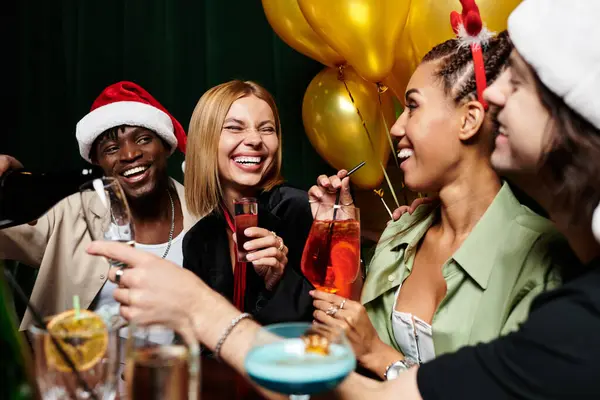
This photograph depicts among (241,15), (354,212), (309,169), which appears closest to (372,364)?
(354,212)

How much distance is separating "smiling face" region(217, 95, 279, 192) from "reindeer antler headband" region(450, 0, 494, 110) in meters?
0.80

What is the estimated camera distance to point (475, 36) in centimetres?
145

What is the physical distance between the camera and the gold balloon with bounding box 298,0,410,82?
1.80 m

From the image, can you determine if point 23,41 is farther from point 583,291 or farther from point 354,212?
point 583,291

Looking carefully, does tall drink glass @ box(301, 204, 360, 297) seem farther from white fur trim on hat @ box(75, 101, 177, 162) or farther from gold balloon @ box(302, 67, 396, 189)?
white fur trim on hat @ box(75, 101, 177, 162)

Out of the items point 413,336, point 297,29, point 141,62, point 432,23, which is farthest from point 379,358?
point 141,62

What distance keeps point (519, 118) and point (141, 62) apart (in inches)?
112

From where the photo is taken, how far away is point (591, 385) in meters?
0.80

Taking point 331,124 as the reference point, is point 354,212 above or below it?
below

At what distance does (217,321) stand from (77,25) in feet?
10.8

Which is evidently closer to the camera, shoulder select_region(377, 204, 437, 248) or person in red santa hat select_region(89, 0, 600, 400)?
person in red santa hat select_region(89, 0, 600, 400)

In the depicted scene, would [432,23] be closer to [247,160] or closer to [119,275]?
[247,160]

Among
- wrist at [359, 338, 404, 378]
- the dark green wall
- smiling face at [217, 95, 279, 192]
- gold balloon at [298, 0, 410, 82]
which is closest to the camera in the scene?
wrist at [359, 338, 404, 378]

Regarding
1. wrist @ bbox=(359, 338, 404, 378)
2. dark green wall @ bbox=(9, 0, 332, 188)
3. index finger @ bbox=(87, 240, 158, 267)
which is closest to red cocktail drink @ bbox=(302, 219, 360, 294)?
wrist @ bbox=(359, 338, 404, 378)
